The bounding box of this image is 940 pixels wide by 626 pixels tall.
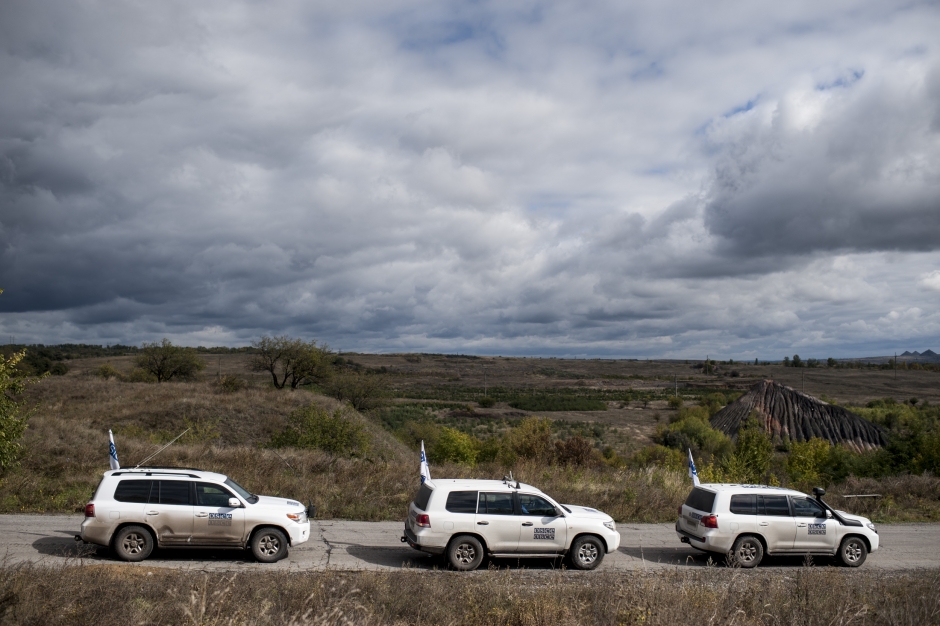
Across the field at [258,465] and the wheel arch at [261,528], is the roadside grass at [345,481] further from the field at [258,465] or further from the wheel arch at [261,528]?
the wheel arch at [261,528]

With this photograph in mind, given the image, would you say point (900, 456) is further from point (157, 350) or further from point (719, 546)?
point (157, 350)

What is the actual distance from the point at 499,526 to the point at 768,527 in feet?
18.6

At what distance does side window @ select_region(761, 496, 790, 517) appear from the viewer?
44.9 ft

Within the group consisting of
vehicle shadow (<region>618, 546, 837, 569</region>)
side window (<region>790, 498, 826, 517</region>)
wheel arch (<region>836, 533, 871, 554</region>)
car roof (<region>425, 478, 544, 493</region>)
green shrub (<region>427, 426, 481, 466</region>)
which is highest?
car roof (<region>425, 478, 544, 493</region>)

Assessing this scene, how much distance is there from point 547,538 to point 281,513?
5.14m

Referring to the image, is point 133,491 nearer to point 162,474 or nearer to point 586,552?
point 162,474

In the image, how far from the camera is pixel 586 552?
1280cm

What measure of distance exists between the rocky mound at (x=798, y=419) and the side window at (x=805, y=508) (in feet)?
127

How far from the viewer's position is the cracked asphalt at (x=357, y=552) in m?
12.3

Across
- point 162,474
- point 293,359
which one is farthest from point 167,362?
point 162,474

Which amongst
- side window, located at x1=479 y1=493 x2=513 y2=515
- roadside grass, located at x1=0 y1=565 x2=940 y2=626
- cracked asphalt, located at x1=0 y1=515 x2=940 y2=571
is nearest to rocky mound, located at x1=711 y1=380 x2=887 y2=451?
cracked asphalt, located at x1=0 y1=515 x2=940 y2=571

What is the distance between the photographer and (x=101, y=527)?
1210cm

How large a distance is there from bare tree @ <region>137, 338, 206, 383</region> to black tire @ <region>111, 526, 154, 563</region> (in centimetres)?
5464

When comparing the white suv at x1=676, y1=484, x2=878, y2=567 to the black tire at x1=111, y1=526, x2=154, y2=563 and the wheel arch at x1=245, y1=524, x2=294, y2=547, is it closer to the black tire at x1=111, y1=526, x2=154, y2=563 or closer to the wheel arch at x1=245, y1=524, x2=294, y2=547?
the wheel arch at x1=245, y1=524, x2=294, y2=547
